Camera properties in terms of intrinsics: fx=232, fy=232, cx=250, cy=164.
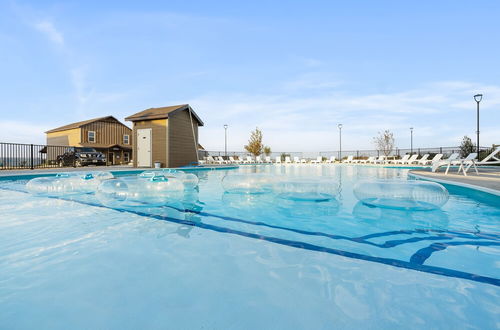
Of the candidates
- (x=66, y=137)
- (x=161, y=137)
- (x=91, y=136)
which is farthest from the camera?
(x=66, y=137)

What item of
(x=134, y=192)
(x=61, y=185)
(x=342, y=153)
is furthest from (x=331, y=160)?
(x=61, y=185)

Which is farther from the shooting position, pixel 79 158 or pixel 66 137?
pixel 66 137

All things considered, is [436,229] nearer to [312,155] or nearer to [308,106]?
[308,106]

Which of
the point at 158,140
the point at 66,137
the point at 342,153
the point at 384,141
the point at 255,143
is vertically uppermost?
the point at 66,137

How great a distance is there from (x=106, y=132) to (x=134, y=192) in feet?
79.6

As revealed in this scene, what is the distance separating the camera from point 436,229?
3.32 m

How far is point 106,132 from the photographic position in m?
25.0

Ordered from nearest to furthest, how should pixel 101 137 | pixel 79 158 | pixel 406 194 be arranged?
pixel 406 194
pixel 79 158
pixel 101 137

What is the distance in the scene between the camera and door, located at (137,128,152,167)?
15305mm

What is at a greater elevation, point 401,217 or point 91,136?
point 91,136

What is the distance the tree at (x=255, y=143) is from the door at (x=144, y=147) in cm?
1852

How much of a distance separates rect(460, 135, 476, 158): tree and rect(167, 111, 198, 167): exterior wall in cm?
2365

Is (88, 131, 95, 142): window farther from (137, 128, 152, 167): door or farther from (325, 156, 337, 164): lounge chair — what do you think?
(325, 156, 337, 164): lounge chair

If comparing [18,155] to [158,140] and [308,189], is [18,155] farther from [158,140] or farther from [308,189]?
[308,189]
